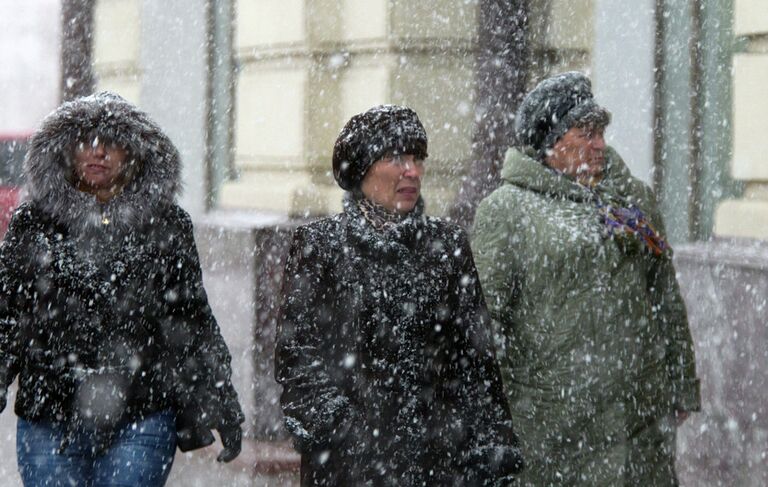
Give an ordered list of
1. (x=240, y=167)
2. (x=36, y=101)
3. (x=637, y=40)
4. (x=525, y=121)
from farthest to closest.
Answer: (x=36, y=101) → (x=240, y=167) → (x=637, y=40) → (x=525, y=121)

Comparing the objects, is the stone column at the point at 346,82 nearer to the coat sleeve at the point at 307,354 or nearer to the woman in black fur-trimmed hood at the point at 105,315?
the woman in black fur-trimmed hood at the point at 105,315

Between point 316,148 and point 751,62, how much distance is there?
2.50 m

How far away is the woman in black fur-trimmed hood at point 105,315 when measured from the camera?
4.07m

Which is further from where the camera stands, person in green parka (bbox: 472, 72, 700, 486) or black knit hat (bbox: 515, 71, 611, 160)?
black knit hat (bbox: 515, 71, 611, 160)

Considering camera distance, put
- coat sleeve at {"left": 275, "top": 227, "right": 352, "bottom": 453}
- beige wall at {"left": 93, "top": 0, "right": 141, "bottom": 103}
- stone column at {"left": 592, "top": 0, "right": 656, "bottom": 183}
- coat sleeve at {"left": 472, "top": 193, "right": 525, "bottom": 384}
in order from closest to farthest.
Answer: coat sleeve at {"left": 275, "top": 227, "right": 352, "bottom": 453}
coat sleeve at {"left": 472, "top": 193, "right": 525, "bottom": 384}
stone column at {"left": 592, "top": 0, "right": 656, "bottom": 183}
beige wall at {"left": 93, "top": 0, "right": 141, "bottom": 103}

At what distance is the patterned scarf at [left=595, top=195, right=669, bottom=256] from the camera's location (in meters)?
4.66

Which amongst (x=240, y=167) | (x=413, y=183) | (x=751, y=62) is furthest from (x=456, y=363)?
(x=240, y=167)

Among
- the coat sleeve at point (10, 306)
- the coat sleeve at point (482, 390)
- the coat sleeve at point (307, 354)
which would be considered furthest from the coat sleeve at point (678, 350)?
the coat sleeve at point (10, 306)

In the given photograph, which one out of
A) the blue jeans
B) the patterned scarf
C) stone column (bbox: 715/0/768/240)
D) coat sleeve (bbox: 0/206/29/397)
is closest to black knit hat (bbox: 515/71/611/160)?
the patterned scarf

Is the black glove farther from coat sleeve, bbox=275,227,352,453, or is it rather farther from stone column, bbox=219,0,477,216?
stone column, bbox=219,0,477,216

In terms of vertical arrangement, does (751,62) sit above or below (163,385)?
above

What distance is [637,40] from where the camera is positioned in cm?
747

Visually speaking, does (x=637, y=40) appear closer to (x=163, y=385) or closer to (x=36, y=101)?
(x=163, y=385)

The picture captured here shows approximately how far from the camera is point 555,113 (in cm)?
475
